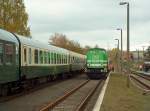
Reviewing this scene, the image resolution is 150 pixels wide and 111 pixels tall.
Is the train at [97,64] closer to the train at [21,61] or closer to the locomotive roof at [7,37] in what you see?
the train at [21,61]

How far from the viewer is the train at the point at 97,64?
52969 mm

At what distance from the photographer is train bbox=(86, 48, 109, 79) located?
53.0 metres

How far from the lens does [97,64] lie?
53375 mm

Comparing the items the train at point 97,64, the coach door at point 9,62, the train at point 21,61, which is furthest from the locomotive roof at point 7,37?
the train at point 97,64

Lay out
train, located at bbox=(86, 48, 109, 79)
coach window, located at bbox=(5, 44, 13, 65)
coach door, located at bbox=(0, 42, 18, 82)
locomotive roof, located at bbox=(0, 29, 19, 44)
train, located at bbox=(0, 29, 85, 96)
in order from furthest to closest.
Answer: train, located at bbox=(86, 48, 109, 79) < coach window, located at bbox=(5, 44, 13, 65) < train, located at bbox=(0, 29, 85, 96) < locomotive roof, located at bbox=(0, 29, 19, 44) < coach door, located at bbox=(0, 42, 18, 82)

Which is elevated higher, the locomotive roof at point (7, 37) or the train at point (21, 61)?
the locomotive roof at point (7, 37)

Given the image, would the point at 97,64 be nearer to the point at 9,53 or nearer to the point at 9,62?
the point at 9,53

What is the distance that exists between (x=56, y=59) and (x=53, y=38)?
429ft

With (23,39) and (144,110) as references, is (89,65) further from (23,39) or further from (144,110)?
(144,110)

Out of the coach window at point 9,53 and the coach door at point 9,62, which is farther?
the coach window at point 9,53

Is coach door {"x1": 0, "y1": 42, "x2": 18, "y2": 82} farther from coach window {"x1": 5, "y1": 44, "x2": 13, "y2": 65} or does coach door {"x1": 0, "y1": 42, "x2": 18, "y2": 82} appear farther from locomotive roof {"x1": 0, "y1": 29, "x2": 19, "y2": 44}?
locomotive roof {"x1": 0, "y1": 29, "x2": 19, "y2": 44}

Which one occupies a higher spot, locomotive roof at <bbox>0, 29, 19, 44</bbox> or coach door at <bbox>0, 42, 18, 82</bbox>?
locomotive roof at <bbox>0, 29, 19, 44</bbox>

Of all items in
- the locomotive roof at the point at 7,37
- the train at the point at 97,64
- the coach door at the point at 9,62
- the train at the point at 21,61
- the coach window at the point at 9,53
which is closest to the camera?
the coach door at the point at 9,62

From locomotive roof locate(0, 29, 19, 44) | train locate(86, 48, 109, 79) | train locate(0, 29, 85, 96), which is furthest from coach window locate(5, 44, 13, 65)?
train locate(86, 48, 109, 79)
